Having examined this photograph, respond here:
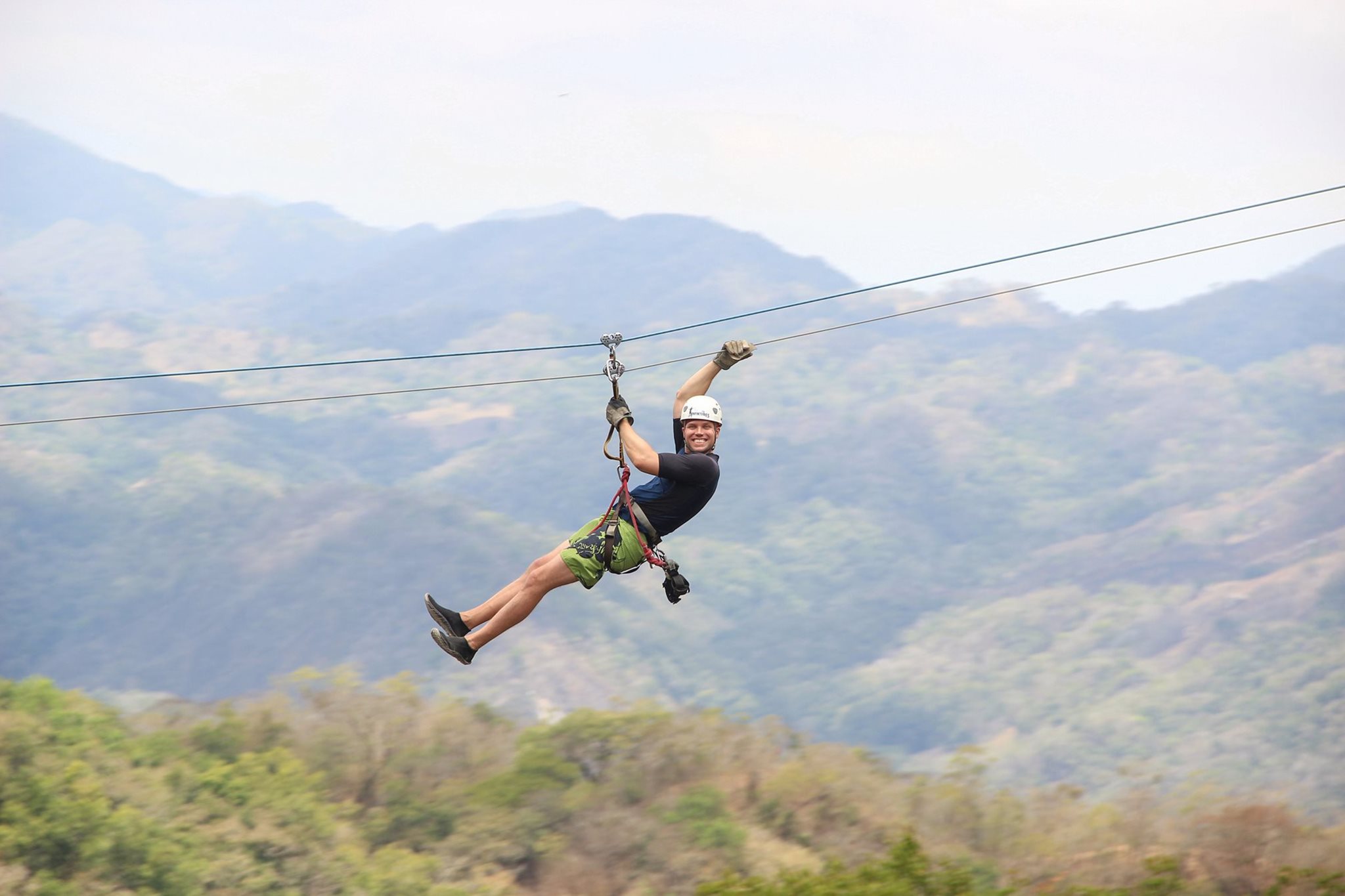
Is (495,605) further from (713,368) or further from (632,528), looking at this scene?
(713,368)

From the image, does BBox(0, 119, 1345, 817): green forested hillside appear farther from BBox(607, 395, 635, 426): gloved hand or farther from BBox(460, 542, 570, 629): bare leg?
BBox(607, 395, 635, 426): gloved hand

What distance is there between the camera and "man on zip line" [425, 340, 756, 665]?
9.27m

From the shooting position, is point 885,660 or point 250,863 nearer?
point 250,863

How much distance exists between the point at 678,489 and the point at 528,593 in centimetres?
118

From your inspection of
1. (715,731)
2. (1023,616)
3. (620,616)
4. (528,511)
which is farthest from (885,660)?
(715,731)

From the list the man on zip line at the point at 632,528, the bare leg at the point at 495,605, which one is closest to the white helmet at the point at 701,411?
the man on zip line at the point at 632,528

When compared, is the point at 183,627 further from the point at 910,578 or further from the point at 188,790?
the point at 188,790

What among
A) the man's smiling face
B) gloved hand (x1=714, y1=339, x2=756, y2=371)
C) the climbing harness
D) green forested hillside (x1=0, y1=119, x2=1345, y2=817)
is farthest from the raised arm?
green forested hillside (x1=0, y1=119, x2=1345, y2=817)

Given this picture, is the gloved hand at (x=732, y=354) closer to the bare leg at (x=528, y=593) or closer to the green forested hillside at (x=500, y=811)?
the bare leg at (x=528, y=593)

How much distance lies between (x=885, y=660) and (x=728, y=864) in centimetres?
10034

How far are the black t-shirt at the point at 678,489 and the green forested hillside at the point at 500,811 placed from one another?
29483 millimetres

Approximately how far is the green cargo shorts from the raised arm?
0.86 m

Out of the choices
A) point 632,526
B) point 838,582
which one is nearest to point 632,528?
point 632,526

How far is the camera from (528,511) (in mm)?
196375
